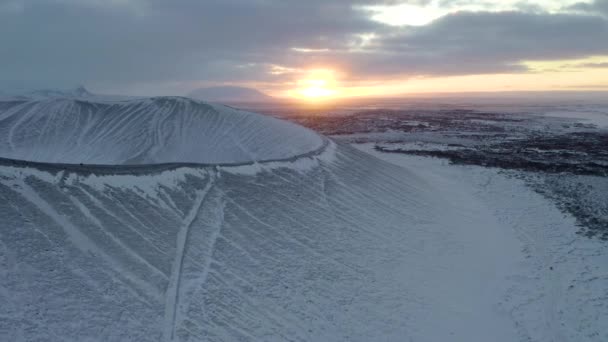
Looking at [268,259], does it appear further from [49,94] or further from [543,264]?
[49,94]

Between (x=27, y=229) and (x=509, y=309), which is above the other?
(x=27, y=229)

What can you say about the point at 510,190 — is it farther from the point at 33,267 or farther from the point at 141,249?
the point at 33,267

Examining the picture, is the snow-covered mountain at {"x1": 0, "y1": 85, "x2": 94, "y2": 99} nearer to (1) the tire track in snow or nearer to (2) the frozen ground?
(1) the tire track in snow

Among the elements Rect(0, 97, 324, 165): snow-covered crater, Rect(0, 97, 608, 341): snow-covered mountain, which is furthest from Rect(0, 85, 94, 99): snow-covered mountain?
Rect(0, 97, 608, 341): snow-covered mountain

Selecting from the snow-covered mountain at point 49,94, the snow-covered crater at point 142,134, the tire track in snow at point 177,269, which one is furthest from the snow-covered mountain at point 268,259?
the snow-covered mountain at point 49,94

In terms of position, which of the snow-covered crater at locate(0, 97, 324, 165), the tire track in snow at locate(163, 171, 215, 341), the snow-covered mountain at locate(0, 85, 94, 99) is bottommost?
the tire track in snow at locate(163, 171, 215, 341)

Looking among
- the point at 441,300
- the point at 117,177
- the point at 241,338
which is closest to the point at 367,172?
the point at 441,300
